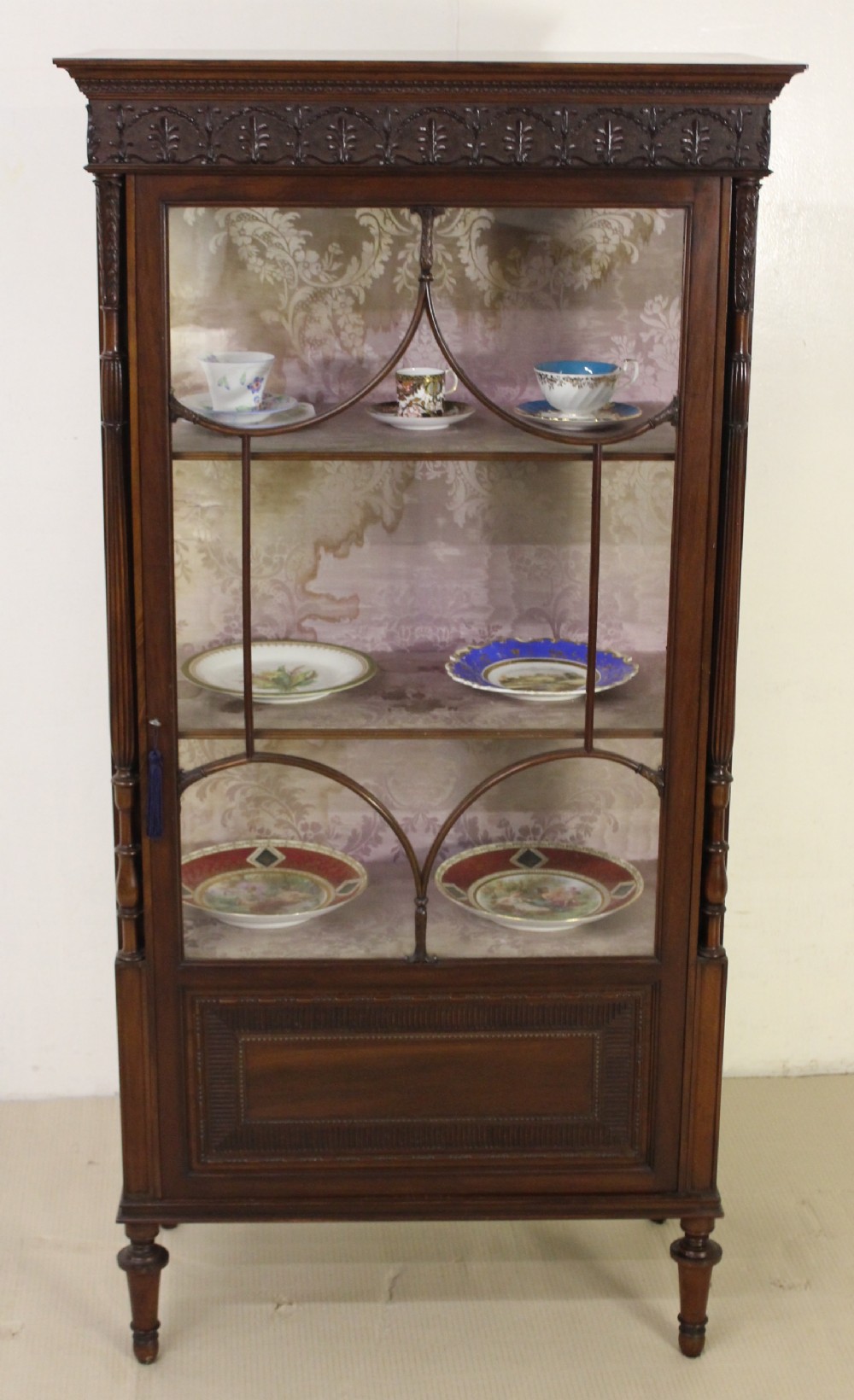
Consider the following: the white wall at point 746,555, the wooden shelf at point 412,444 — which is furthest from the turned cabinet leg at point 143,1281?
the wooden shelf at point 412,444

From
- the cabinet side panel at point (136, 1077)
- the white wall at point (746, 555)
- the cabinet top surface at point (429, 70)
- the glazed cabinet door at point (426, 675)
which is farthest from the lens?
the white wall at point (746, 555)

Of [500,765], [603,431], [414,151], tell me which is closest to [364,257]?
[414,151]

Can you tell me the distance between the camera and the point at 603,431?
163 centimetres

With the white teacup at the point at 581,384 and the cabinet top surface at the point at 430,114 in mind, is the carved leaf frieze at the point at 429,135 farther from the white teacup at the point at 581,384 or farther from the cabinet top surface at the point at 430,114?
the white teacup at the point at 581,384

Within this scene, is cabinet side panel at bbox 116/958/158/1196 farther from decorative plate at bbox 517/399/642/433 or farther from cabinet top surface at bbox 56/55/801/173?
cabinet top surface at bbox 56/55/801/173

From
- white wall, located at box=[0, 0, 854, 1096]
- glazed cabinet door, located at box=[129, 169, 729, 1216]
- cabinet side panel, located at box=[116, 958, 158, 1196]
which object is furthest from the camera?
white wall, located at box=[0, 0, 854, 1096]

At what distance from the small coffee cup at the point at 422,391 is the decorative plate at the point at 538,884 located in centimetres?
51

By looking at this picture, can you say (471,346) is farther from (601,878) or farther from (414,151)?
(601,878)

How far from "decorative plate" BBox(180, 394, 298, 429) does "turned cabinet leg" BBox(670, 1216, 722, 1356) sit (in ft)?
3.39

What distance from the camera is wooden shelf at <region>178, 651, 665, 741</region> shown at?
1679 millimetres

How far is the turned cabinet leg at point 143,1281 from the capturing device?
176cm

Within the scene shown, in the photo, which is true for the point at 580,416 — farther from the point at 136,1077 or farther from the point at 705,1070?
the point at 136,1077

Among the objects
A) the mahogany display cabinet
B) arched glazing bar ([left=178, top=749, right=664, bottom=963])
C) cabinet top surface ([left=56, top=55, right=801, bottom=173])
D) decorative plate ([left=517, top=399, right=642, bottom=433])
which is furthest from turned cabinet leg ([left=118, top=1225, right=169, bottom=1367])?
cabinet top surface ([left=56, top=55, right=801, bottom=173])

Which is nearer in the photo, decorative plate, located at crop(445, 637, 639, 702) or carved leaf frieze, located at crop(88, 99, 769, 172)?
carved leaf frieze, located at crop(88, 99, 769, 172)
